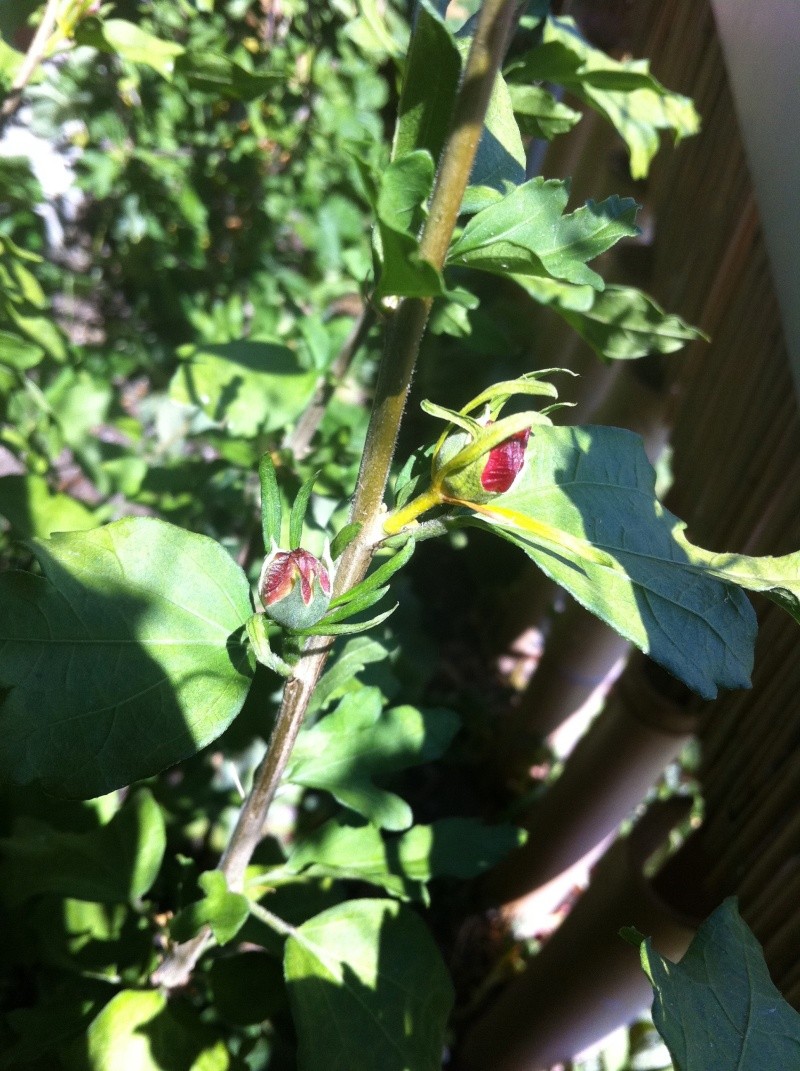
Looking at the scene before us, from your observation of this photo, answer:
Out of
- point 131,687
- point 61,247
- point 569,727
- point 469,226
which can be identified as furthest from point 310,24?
point 569,727

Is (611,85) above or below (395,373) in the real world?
above

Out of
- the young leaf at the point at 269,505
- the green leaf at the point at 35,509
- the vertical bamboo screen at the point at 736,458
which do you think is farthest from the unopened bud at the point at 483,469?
the green leaf at the point at 35,509

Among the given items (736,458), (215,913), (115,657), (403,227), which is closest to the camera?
(403,227)

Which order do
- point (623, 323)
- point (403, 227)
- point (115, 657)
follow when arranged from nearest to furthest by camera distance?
point (403, 227), point (115, 657), point (623, 323)

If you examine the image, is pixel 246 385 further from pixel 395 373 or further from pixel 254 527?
pixel 395 373

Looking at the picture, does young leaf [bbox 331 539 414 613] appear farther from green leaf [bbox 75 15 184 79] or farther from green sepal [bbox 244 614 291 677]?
green leaf [bbox 75 15 184 79]

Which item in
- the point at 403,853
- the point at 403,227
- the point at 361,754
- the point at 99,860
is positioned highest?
the point at 403,227

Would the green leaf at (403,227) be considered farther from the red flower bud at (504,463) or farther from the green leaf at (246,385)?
the green leaf at (246,385)

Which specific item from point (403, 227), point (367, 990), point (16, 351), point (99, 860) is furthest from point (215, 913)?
point (16, 351)
